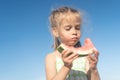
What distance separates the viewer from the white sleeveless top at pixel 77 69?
759cm

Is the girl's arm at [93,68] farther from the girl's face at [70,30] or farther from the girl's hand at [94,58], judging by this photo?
the girl's face at [70,30]

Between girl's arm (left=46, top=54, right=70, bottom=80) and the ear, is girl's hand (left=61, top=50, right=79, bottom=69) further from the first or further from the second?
the ear

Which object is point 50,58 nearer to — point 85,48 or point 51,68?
point 51,68

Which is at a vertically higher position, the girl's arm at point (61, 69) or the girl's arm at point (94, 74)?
the girl's arm at point (61, 69)

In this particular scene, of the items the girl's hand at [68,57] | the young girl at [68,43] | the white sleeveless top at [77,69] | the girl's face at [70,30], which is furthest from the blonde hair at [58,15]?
the girl's hand at [68,57]

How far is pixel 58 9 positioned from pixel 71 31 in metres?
0.91

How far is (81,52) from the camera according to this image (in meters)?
7.14

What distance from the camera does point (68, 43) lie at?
7457 millimetres

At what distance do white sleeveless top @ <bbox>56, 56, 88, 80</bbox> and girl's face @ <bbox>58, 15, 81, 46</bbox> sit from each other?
418 mm

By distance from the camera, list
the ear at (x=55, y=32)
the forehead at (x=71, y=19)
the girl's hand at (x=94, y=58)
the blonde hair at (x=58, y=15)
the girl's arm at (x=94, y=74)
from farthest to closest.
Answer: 1. the ear at (x=55, y=32)
2. the blonde hair at (x=58, y=15)
3. the forehead at (x=71, y=19)
4. the girl's arm at (x=94, y=74)
5. the girl's hand at (x=94, y=58)

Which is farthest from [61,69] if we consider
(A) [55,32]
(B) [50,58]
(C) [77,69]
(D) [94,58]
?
(A) [55,32]

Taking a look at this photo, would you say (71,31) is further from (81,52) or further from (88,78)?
(88,78)

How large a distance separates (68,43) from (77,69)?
25.1 inches

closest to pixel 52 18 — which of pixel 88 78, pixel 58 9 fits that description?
pixel 58 9
